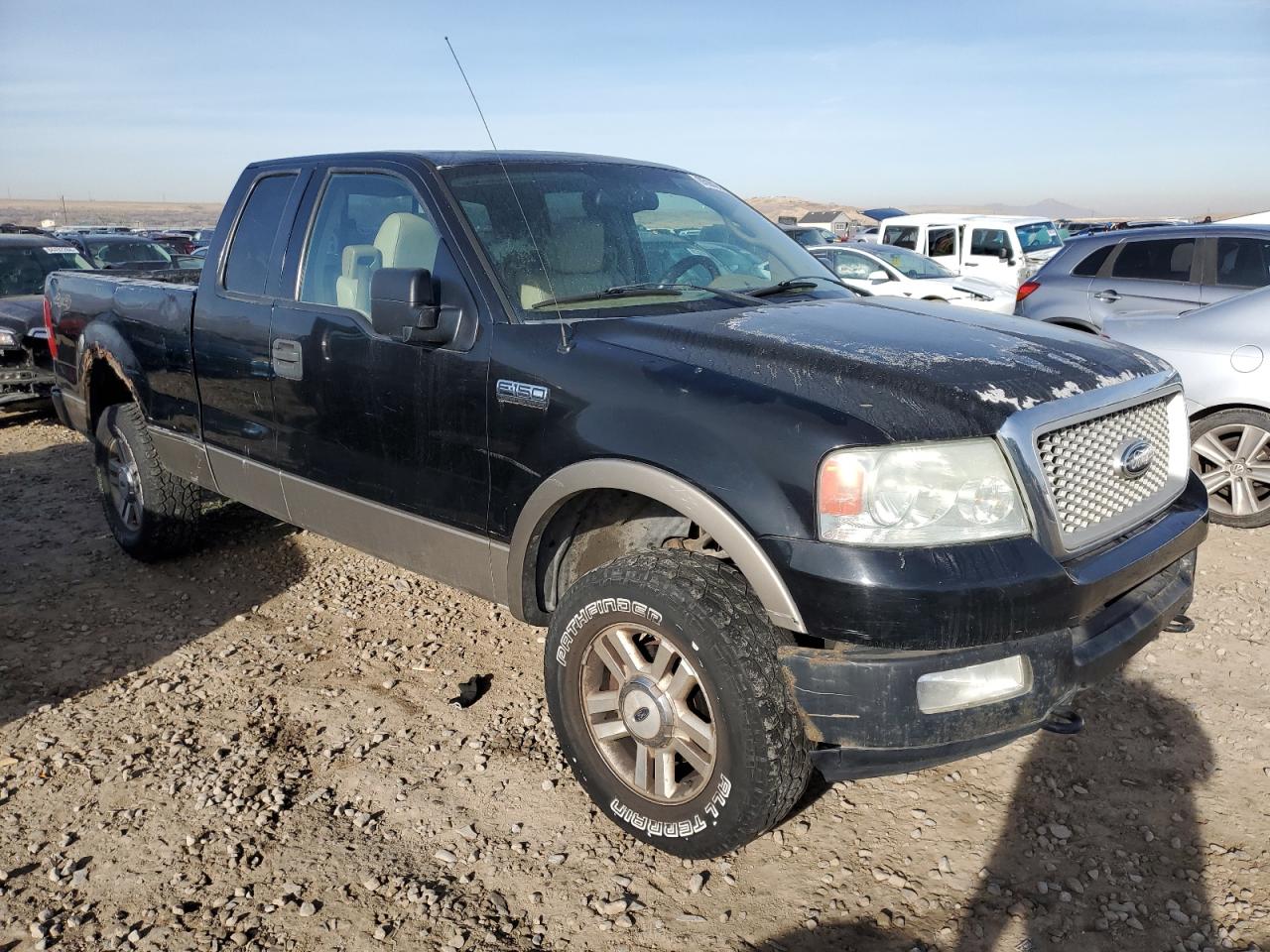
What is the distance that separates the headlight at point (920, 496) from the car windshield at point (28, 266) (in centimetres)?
969

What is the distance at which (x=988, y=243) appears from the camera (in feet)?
57.5

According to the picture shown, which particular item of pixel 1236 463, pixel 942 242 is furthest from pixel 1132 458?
pixel 942 242

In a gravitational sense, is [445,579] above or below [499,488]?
below

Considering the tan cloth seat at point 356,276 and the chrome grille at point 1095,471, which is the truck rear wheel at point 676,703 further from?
the tan cloth seat at point 356,276

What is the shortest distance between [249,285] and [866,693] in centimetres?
312

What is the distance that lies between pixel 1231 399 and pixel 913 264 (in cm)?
935

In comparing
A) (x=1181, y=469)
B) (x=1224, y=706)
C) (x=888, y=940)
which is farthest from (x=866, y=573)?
(x=1224, y=706)

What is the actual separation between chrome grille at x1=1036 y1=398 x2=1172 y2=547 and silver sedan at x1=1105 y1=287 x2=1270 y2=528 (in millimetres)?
3131

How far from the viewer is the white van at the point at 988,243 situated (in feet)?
55.3

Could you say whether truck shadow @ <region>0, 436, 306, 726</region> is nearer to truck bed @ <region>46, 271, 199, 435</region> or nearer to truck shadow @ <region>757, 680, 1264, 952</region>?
truck bed @ <region>46, 271, 199, 435</region>

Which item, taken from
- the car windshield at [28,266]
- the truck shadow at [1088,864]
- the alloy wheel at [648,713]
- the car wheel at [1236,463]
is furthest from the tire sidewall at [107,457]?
the car wheel at [1236,463]

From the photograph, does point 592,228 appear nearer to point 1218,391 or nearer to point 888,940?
point 888,940

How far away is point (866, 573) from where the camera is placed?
7.73 ft

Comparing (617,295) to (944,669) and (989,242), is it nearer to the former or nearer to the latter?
(944,669)
